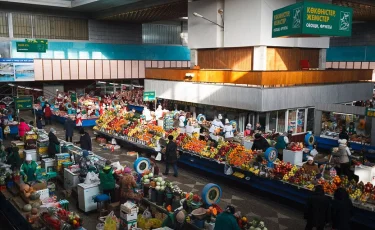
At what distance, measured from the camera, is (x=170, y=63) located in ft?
124

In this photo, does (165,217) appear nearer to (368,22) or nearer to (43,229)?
(43,229)

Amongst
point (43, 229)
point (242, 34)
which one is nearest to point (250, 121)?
point (242, 34)

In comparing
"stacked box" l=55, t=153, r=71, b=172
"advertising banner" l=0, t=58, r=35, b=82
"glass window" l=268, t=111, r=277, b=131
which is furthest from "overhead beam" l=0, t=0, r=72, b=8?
"glass window" l=268, t=111, r=277, b=131

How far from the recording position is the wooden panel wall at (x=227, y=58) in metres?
21.1

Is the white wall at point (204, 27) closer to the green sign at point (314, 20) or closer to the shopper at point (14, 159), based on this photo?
the green sign at point (314, 20)

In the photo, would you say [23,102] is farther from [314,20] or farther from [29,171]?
[314,20]

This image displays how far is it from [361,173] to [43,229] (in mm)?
9060

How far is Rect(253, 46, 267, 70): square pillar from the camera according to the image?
20.0 metres

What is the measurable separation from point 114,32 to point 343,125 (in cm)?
2507

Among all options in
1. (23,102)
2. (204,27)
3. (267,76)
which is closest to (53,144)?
(23,102)

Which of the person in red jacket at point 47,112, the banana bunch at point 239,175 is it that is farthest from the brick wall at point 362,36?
the person in red jacket at point 47,112

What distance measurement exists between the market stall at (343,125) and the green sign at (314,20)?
250 inches

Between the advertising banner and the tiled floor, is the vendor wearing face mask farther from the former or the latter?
the advertising banner

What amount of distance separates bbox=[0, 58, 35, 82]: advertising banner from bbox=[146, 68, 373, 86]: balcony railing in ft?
36.3
